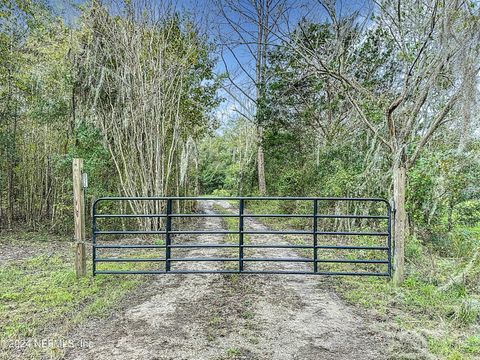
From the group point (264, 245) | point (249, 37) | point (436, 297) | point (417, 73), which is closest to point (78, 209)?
point (264, 245)

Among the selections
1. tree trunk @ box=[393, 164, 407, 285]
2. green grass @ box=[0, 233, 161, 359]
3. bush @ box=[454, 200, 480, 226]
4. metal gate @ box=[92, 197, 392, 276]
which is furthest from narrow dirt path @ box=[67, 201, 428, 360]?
bush @ box=[454, 200, 480, 226]

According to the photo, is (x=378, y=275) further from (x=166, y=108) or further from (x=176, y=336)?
(x=166, y=108)

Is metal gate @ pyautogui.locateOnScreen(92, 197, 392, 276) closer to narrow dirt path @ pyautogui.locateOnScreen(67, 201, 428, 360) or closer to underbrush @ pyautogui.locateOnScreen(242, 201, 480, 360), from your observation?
underbrush @ pyautogui.locateOnScreen(242, 201, 480, 360)

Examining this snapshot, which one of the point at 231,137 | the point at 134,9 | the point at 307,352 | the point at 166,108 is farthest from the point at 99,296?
the point at 231,137

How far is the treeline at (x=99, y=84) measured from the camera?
20.7 feet

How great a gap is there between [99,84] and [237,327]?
5.57 metres

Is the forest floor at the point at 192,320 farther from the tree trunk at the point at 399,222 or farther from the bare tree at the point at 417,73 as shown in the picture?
the bare tree at the point at 417,73

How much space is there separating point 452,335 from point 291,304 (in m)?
1.30

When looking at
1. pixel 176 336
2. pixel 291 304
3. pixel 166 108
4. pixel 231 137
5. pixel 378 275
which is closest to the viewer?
pixel 176 336

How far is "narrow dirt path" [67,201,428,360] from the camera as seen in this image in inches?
85.0

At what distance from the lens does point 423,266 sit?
384 cm

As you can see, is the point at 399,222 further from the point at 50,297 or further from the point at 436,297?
the point at 50,297

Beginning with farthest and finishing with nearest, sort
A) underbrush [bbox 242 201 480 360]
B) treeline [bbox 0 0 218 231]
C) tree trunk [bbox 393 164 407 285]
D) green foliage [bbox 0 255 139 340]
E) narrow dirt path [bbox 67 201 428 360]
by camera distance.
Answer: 1. treeline [bbox 0 0 218 231]
2. tree trunk [bbox 393 164 407 285]
3. green foliage [bbox 0 255 139 340]
4. underbrush [bbox 242 201 480 360]
5. narrow dirt path [bbox 67 201 428 360]

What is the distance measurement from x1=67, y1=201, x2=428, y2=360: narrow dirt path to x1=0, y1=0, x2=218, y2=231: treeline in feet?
12.6
